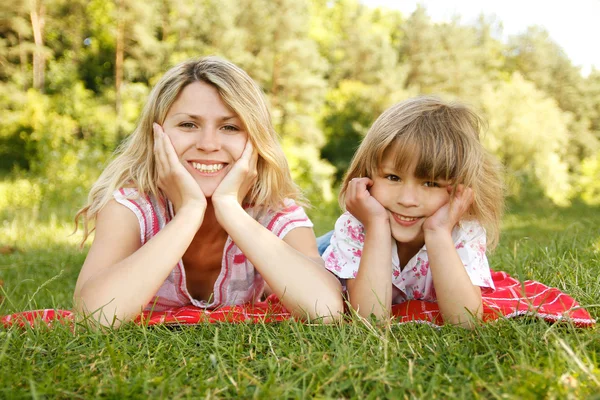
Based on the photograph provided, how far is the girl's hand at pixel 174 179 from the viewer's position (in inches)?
95.0

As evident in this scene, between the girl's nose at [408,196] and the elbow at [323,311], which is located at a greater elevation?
the girl's nose at [408,196]

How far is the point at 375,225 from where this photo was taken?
2223 mm

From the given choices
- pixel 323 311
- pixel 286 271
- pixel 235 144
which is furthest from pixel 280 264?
pixel 235 144

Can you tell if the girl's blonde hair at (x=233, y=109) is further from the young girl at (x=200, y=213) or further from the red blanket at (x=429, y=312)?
the red blanket at (x=429, y=312)

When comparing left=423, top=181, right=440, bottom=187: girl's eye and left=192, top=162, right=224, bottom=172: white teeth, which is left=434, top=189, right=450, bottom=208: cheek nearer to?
left=423, top=181, right=440, bottom=187: girl's eye

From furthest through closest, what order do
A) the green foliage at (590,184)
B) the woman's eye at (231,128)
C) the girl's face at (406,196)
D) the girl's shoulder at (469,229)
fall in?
1. the green foliage at (590,184)
2. the woman's eye at (231,128)
3. the girl's shoulder at (469,229)
4. the girl's face at (406,196)

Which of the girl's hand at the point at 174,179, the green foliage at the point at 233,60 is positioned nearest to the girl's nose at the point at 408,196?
the girl's hand at the point at 174,179

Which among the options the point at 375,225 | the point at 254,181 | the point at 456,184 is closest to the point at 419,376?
the point at 375,225

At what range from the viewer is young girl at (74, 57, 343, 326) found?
2160 mm

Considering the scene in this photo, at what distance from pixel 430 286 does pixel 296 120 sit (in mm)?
16429

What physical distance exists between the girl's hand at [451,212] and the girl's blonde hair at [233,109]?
3.04 ft

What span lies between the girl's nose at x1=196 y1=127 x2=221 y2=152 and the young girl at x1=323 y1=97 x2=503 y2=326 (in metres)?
0.67

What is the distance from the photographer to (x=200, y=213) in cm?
237

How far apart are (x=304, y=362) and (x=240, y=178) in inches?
46.0
